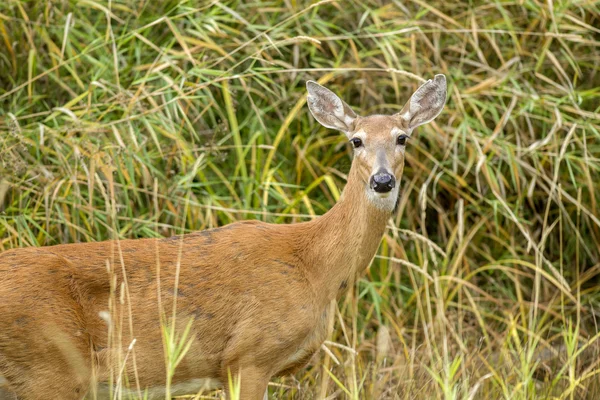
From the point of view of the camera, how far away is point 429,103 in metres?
4.91

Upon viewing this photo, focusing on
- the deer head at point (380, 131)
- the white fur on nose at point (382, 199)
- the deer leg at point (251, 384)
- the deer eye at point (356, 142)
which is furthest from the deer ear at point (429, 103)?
the deer leg at point (251, 384)

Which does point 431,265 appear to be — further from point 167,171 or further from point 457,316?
point 167,171

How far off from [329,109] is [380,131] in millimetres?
365

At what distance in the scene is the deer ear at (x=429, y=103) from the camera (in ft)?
16.0

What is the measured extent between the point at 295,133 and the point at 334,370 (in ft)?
4.96

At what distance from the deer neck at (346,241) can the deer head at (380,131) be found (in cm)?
5

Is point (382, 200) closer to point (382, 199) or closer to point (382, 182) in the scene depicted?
point (382, 199)

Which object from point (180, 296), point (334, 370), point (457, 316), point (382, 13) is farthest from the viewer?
point (382, 13)

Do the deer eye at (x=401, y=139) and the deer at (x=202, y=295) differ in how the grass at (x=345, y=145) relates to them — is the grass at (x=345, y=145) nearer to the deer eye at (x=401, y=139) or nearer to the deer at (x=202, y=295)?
the deer eye at (x=401, y=139)

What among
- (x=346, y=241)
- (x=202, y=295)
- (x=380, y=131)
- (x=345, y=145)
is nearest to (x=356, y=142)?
(x=380, y=131)

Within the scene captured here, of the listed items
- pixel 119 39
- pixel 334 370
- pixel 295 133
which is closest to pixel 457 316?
pixel 334 370

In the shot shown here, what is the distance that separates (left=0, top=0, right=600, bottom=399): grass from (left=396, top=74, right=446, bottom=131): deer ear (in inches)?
18.7

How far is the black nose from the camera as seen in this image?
435 centimetres

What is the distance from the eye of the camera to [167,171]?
5.65 metres
